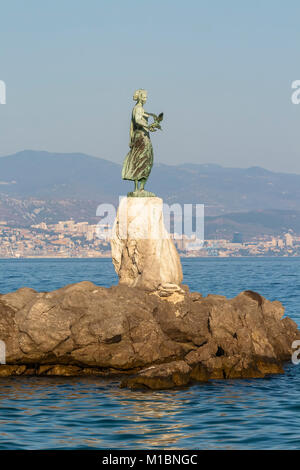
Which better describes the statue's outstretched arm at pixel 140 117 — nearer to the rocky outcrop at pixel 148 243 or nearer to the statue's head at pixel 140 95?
the statue's head at pixel 140 95

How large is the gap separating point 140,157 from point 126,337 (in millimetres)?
7785

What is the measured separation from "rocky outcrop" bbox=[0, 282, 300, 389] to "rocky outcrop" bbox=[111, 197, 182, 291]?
4.71 ft

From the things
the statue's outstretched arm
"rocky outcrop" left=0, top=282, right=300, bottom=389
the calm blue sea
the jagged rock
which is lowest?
the calm blue sea

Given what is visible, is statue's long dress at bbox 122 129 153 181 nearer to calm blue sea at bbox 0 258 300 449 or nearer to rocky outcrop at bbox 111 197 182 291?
rocky outcrop at bbox 111 197 182 291

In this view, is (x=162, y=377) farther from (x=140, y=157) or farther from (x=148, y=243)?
(x=140, y=157)

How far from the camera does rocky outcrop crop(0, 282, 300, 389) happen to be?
29.1 m

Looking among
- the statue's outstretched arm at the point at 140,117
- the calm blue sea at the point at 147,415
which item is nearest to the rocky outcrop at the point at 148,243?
the statue's outstretched arm at the point at 140,117

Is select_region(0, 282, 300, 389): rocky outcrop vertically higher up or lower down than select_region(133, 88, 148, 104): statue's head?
lower down

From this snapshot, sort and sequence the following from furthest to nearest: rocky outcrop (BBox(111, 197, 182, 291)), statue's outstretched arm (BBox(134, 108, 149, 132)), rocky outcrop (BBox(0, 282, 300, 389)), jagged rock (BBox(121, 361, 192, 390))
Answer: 1. statue's outstretched arm (BBox(134, 108, 149, 132))
2. rocky outcrop (BBox(111, 197, 182, 291))
3. rocky outcrop (BBox(0, 282, 300, 389))
4. jagged rock (BBox(121, 361, 192, 390))

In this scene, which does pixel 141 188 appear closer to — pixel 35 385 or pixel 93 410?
pixel 35 385

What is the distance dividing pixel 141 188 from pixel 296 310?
2433 centimetres

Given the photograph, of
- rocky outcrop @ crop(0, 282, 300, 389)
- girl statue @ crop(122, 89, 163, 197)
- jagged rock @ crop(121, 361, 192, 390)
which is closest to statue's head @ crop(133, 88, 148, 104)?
girl statue @ crop(122, 89, 163, 197)

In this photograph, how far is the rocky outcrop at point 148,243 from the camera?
1302 inches
